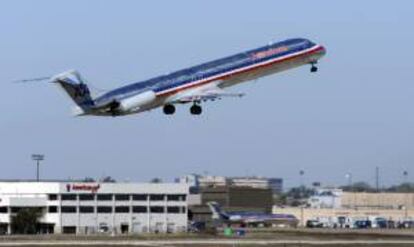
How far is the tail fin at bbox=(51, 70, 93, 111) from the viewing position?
114 meters

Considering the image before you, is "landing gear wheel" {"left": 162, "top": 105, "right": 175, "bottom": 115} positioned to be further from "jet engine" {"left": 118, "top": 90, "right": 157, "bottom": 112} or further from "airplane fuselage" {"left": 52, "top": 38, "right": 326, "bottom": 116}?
"jet engine" {"left": 118, "top": 90, "right": 157, "bottom": 112}

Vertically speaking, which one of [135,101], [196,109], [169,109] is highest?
[135,101]

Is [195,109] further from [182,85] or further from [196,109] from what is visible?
[182,85]

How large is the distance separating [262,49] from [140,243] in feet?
153

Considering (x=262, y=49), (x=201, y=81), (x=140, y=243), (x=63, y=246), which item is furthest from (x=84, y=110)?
(x=140, y=243)

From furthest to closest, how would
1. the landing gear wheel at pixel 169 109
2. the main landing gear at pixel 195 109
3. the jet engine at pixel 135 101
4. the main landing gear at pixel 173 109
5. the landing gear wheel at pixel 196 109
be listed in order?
the landing gear wheel at pixel 169 109 → the main landing gear at pixel 173 109 → the main landing gear at pixel 195 109 → the landing gear wheel at pixel 196 109 → the jet engine at pixel 135 101

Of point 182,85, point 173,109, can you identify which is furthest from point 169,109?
point 182,85

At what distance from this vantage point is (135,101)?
112m

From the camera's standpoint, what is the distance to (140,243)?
158m

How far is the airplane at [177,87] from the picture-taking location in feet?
370

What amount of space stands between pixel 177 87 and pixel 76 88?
10722 mm

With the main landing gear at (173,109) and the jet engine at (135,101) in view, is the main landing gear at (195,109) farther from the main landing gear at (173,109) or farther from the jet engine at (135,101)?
the jet engine at (135,101)

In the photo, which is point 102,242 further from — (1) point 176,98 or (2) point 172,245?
(1) point 176,98

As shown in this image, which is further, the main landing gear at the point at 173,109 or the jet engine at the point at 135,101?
the main landing gear at the point at 173,109
